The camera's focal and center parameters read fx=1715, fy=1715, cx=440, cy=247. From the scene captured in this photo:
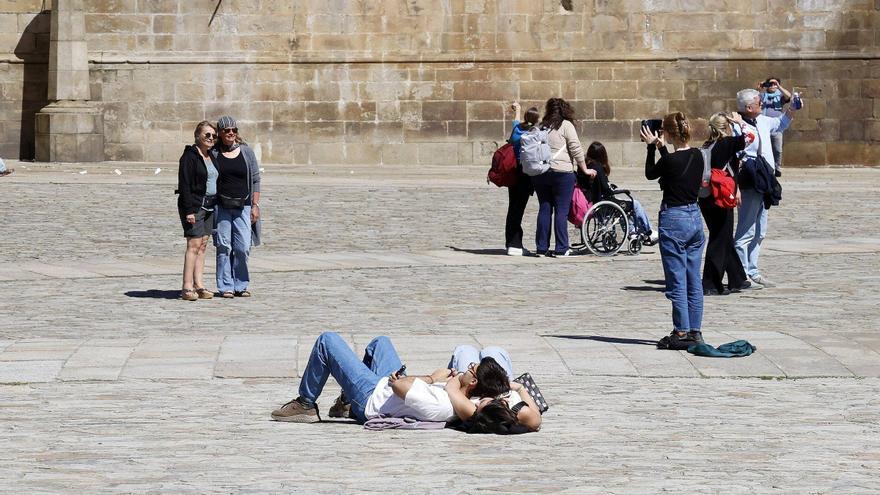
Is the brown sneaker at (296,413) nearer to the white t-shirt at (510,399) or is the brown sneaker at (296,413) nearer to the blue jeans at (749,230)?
the white t-shirt at (510,399)

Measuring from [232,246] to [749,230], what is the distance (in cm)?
471

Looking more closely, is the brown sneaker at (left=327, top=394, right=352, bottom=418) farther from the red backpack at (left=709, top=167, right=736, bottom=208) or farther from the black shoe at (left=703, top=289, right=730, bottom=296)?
the black shoe at (left=703, top=289, right=730, bottom=296)

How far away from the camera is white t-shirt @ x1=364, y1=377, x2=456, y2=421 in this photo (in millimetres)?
8867

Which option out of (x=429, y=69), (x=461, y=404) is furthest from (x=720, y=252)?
(x=429, y=69)

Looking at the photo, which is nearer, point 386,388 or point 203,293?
point 386,388

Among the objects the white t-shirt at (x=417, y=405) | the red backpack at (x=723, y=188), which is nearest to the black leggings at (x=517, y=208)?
the red backpack at (x=723, y=188)

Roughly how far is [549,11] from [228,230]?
15902 mm

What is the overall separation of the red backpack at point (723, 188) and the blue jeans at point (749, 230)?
50.2 inches

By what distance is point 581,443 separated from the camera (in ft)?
28.1

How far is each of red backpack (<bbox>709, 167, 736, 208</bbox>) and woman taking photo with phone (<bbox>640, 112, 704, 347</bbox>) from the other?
2.30m

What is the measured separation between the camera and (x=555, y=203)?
59.8 ft

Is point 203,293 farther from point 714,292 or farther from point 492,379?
point 492,379

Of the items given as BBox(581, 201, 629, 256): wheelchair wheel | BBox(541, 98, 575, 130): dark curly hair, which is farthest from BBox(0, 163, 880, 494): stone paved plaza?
BBox(541, 98, 575, 130): dark curly hair

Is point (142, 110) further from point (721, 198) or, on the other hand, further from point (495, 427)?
point (495, 427)
